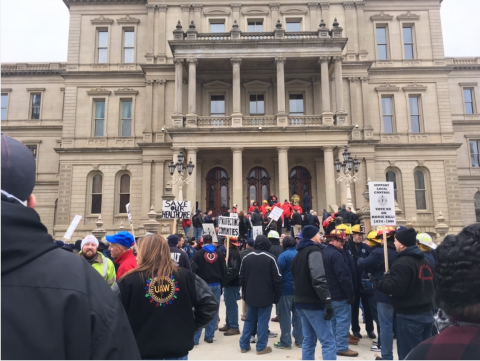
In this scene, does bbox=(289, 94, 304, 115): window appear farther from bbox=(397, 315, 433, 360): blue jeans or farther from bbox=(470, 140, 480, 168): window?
bbox=(397, 315, 433, 360): blue jeans

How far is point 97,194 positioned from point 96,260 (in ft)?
84.9

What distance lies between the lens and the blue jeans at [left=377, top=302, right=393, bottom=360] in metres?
6.37

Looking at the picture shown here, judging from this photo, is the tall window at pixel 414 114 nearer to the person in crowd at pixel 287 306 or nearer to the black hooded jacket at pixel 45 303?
the person in crowd at pixel 287 306

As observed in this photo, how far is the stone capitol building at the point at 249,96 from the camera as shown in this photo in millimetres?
26797

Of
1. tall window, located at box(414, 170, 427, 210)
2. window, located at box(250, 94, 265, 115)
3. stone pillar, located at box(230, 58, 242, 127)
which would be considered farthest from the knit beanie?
tall window, located at box(414, 170, 427, 210)

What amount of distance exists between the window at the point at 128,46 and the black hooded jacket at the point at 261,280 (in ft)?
92.9

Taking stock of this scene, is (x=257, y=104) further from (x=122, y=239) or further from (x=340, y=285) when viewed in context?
(x=122, y=239)

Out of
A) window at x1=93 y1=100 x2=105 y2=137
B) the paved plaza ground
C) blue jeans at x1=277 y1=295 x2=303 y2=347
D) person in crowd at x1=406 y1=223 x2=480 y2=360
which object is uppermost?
window at x1=93 y1=100 x2=105 y2=137

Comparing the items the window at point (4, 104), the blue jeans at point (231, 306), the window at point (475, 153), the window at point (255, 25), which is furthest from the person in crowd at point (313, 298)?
the window at point (4, 104)

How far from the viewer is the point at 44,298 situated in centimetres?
153

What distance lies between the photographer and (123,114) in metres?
30.9

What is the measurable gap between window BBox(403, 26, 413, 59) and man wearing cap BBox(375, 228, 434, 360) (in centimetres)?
3089

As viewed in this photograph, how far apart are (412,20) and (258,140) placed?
728 inches

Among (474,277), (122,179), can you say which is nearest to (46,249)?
(474,277)
